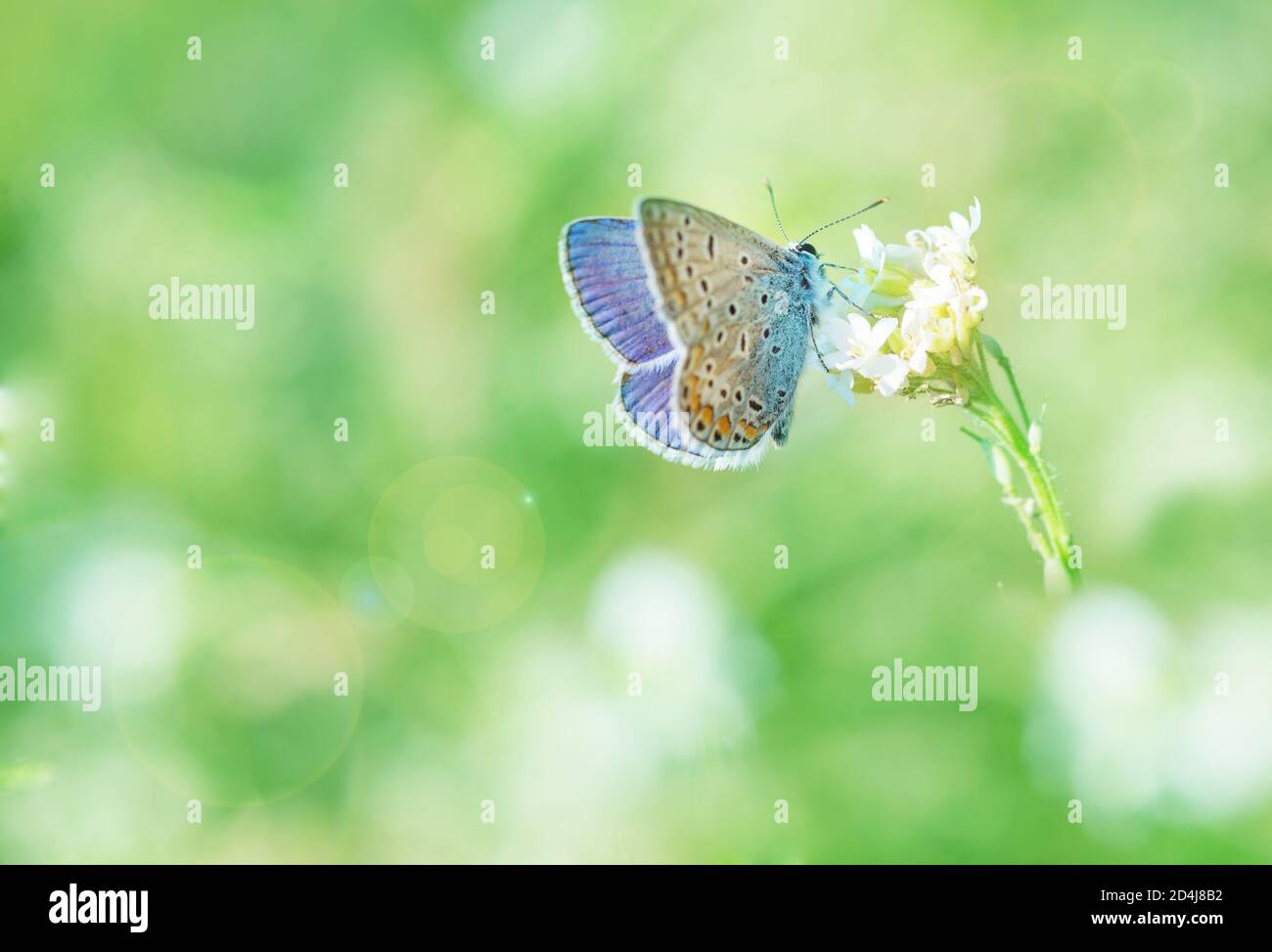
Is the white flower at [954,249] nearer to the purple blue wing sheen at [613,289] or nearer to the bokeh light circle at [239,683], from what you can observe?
the purple blue wing sheen at [613,289]

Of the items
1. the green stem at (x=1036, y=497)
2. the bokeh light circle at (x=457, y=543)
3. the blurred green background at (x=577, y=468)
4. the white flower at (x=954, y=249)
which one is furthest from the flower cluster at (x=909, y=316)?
the bokeh light circle at (x=457, y=543)

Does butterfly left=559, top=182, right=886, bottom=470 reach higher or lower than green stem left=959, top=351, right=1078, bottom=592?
higher

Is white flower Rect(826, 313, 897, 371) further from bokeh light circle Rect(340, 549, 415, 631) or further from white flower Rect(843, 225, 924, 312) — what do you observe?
bokeh light circle Rect(340, 549, 415, 631)

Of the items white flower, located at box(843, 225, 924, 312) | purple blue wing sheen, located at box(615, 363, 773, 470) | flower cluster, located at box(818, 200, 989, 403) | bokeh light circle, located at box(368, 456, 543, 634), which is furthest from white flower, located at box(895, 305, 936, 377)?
bokeh light circle, located at box(368, 456, 543, 634)

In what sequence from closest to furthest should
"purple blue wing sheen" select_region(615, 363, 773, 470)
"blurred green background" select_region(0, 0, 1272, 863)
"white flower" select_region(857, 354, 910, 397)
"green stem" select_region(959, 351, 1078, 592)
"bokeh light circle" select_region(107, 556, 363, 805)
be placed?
"green stem" select_region(959, 351, 1078, 592) < "white flower" select_region(857, 354, 910, 397) < "purple blue wing sheen" select_region(615, 363, 773, 470) < "blurred green background" select_region(0, 0, 1272, 863) < "bokeh light circle" select_region(107, 556, 363, 805)

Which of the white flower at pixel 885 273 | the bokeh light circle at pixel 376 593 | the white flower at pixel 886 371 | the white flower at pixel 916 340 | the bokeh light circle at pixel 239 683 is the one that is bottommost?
the bokeh light circle at pixel 239 683

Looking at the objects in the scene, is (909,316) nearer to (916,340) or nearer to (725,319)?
(916,340)
